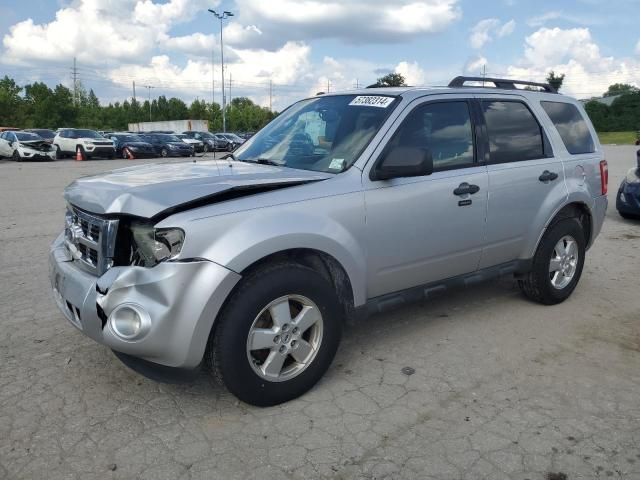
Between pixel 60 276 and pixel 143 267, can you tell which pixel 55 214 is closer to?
pixel 60 276

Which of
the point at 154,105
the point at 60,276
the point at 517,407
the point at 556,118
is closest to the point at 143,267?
the point at 60,276

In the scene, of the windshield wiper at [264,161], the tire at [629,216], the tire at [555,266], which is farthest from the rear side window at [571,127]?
the tire at [629,216]

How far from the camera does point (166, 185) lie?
3.07 meters

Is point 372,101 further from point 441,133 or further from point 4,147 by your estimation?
point 4,147

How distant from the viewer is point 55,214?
9961 mm

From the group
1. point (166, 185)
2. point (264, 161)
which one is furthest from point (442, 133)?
point (166, 185)

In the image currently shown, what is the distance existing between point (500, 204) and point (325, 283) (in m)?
1.77

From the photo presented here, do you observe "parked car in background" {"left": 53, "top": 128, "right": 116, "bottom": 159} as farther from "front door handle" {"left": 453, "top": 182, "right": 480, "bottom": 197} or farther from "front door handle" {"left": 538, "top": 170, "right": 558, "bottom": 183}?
"front door handle" {"left": 453, "top": 182, "right": 480, "bottom": 197}

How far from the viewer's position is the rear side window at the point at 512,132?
436 cm

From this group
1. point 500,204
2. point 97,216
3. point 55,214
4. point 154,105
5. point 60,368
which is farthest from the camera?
point 154,105

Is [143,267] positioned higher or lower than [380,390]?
higher

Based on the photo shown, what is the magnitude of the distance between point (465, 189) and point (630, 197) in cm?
655

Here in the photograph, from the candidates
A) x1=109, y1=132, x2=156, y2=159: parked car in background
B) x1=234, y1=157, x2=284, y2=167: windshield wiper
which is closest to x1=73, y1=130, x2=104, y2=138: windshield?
x1=109, y1=132, x2=156, y2=159: parked car in background

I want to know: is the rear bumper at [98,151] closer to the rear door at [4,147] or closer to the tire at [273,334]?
the rear door at [4,147]
